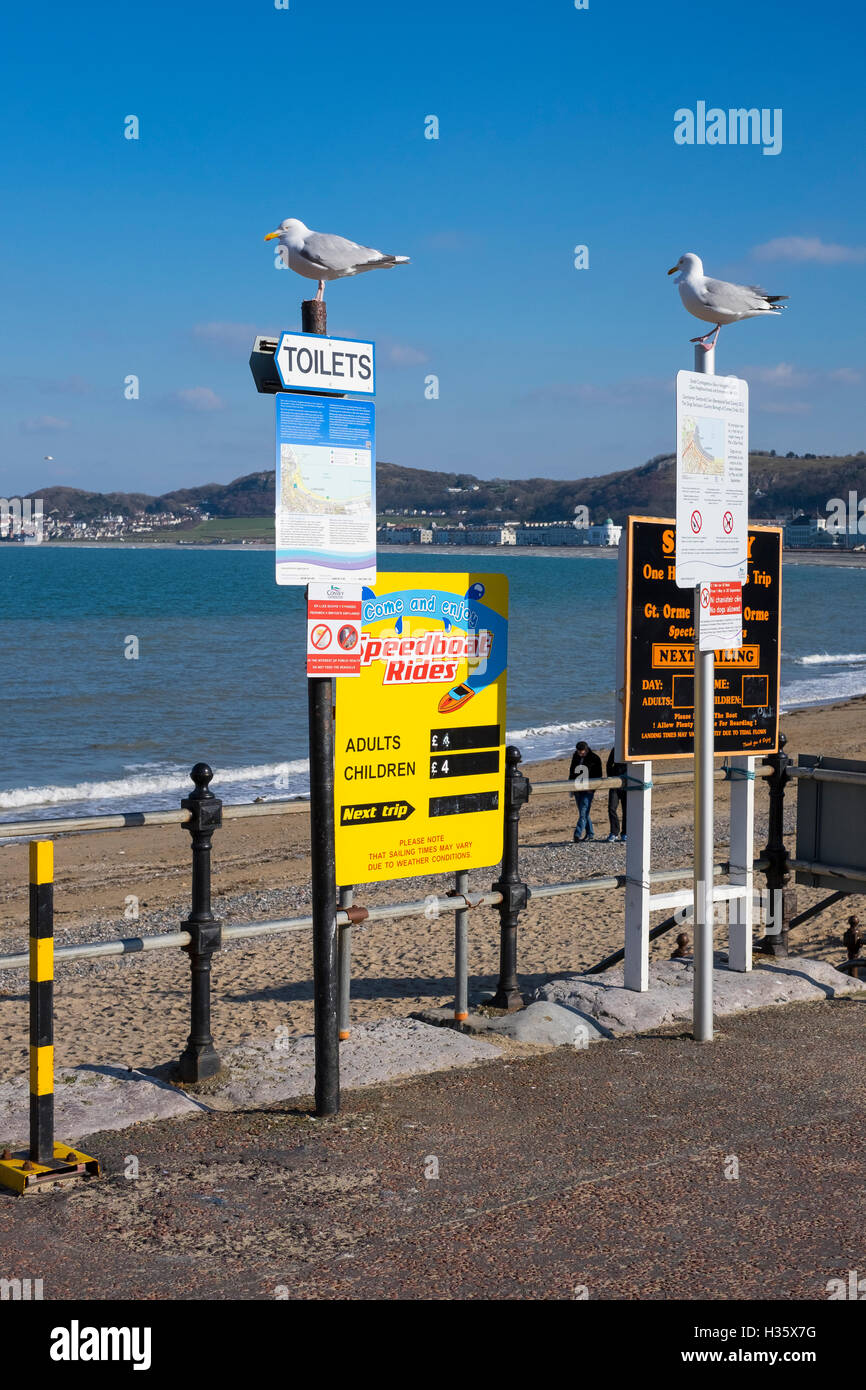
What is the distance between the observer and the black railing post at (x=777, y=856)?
309 inches

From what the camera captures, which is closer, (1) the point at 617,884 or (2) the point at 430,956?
(1) the point at 617,884

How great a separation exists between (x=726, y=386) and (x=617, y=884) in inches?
105

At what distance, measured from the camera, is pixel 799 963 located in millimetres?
7594

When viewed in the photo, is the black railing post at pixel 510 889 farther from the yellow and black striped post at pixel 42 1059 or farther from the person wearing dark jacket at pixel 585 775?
the person wearing dark jacket at pixel 585 775

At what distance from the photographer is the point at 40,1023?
484 centimetres

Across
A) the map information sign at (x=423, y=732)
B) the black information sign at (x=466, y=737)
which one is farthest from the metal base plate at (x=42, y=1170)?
the black information sign at (x=466, y=737)

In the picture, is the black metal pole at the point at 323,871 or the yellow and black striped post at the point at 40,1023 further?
the black metal pole at the point at 323,871

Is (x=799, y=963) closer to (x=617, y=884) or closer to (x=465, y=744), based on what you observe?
(x=617, y=884)

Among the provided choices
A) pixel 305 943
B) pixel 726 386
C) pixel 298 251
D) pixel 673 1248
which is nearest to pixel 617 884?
pixel 726 386

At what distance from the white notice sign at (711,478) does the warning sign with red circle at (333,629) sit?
1.67 meters

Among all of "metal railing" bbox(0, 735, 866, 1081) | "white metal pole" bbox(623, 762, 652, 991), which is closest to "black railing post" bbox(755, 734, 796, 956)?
"metal railing" bbox(0, 735, 866, 1081)

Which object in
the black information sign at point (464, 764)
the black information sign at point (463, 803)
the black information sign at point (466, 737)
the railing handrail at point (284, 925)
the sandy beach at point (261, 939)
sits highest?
the black information sign at point (466, 737)

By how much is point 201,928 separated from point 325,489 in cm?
195
